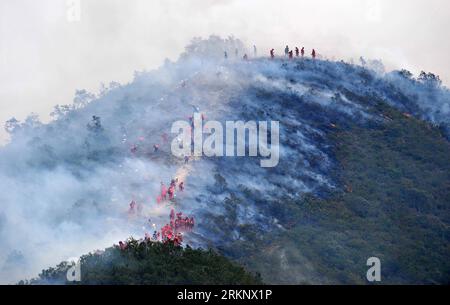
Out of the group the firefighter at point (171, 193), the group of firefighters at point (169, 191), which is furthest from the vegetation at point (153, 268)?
the firefighter at point (171, 193)

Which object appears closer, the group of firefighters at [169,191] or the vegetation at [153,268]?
the vegetation at [153,268]

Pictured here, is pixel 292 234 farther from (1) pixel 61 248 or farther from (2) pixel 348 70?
(2) pixel 348 70

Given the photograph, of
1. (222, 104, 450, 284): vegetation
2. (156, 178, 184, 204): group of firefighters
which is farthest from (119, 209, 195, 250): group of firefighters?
(222, 104, 450, 284): vegetation

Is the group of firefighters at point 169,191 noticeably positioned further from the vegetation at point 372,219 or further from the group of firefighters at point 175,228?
the vegetation at point 372,219

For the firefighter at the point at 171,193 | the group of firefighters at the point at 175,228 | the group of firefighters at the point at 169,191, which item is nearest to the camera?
the group of firefighters at the point at 175,228

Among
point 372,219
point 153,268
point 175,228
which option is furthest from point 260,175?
point 153,268

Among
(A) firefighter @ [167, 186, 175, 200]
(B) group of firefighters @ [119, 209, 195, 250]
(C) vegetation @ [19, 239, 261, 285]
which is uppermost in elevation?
(A) firefighter @ [167, 186, 175, 200]

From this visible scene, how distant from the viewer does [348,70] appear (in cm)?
11812

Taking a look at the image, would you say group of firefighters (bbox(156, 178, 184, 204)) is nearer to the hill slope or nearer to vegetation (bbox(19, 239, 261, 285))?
the hill slope

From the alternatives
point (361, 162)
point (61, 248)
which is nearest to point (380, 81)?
point (361, 162)

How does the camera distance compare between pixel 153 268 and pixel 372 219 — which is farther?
pixel 372 219

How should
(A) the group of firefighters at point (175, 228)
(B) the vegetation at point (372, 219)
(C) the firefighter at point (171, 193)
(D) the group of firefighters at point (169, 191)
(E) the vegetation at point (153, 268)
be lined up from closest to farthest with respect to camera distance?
1. (E) the vegetation at point (153, 268)
2. (A) the group of firefighters at point (175, 228)
3. (B) the vegetation at point (372, 219)
4. (D) the group of firefighters at point (169, 191)
5. (C) the firefighter at point (171, 193)

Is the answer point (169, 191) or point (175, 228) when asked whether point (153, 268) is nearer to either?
point (175, 228)
